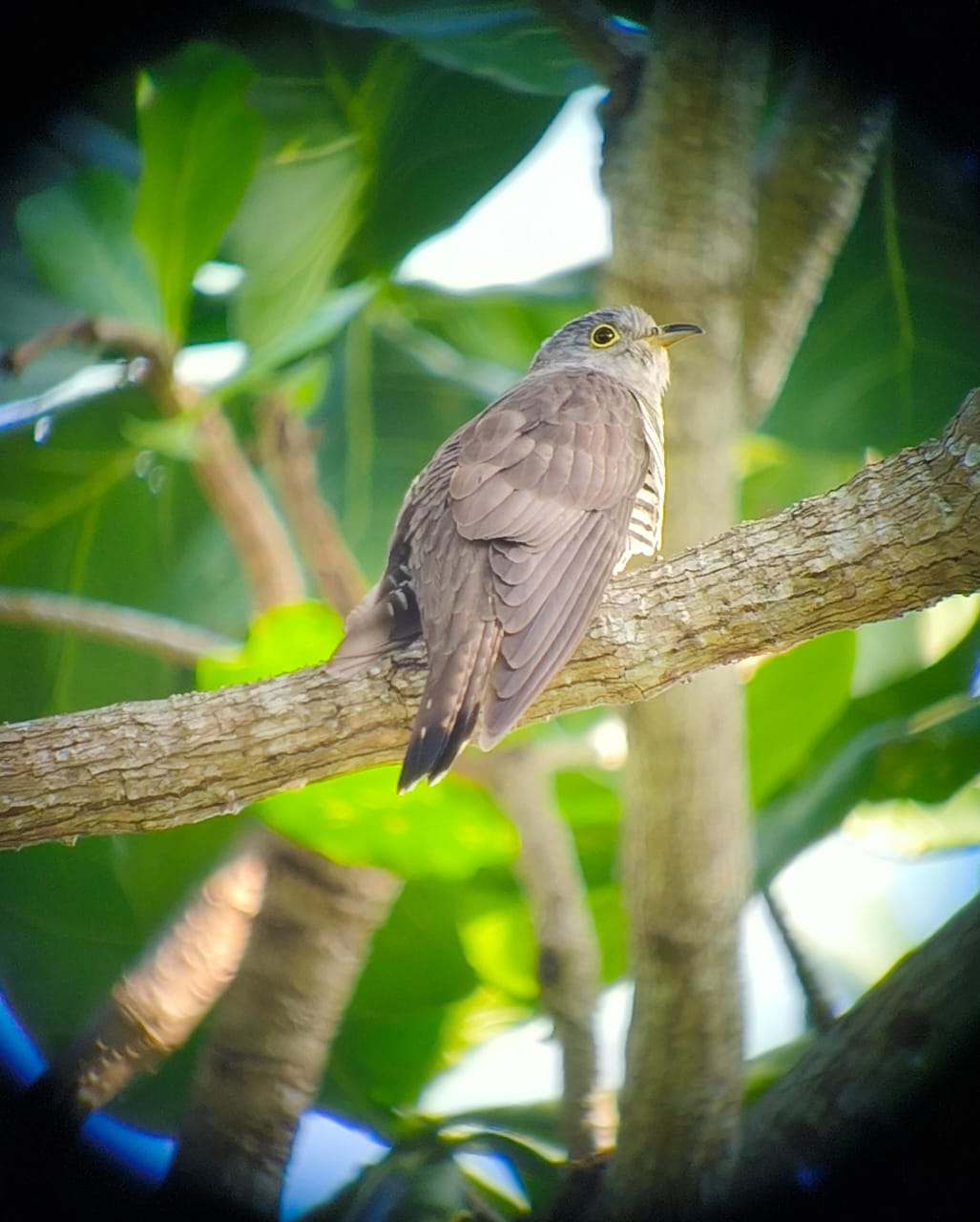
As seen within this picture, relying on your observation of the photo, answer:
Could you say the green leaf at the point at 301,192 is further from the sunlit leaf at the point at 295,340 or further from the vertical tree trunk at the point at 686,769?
the vertical tree trunk at the point at 686,769

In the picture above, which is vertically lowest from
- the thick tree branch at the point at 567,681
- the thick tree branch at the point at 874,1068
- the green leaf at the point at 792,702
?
the thick tree branch at the point at 874,1068

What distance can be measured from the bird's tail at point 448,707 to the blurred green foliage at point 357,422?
504mm

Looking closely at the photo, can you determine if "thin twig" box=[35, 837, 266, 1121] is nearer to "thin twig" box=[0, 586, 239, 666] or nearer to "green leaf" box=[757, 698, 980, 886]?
"thin twig" box=[0, 586, 239, 666]

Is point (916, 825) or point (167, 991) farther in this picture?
point (916, 825)

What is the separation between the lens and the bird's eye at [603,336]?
278 centimetres

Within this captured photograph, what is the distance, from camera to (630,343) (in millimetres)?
2742

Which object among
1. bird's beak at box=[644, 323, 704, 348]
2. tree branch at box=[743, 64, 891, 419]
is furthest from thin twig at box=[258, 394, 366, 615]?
tree branch at box=[743, 64, 891, 419]

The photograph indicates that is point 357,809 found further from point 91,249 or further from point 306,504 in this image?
point 91,249

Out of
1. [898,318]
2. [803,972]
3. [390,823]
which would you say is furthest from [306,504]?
[803,972]

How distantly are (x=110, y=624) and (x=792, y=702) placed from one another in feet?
5.31

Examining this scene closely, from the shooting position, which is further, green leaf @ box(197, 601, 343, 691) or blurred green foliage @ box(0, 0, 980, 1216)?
blurred green foliage @ box(0, 0, 980, 1216)

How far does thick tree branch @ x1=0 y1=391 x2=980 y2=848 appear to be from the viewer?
2059 mm

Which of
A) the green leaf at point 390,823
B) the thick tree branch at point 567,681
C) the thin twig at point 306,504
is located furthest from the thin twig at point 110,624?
the thick tree branch at point 567,681

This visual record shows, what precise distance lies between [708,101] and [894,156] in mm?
504
